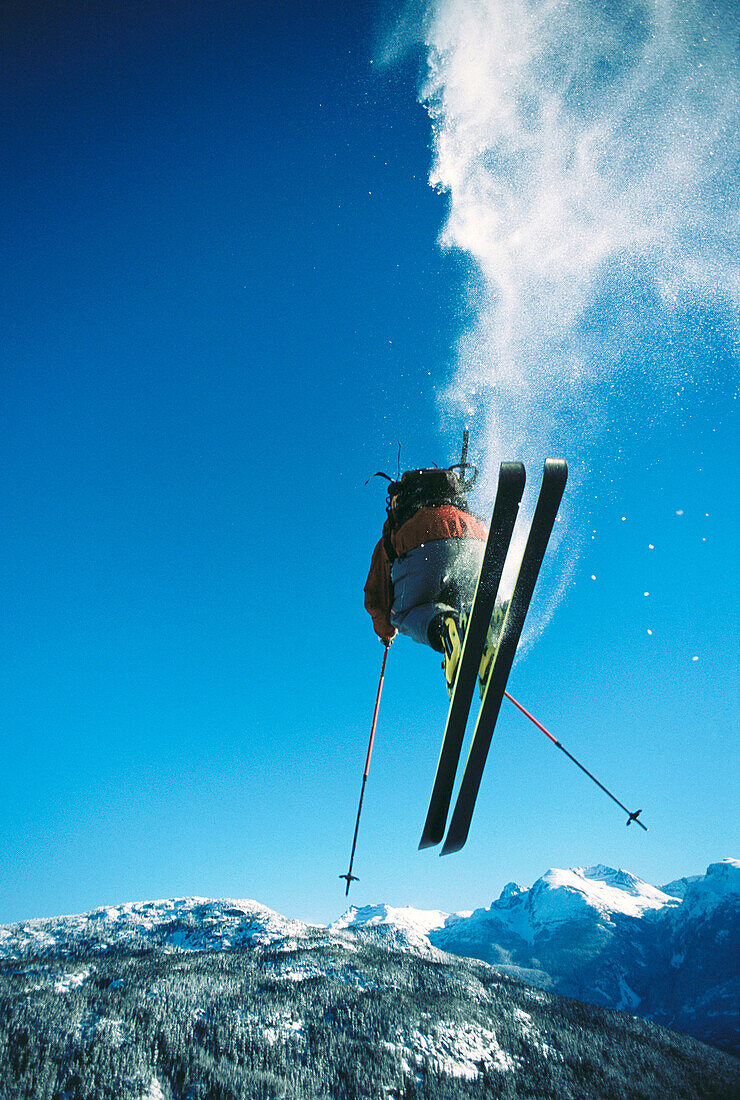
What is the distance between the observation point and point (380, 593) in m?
6.91

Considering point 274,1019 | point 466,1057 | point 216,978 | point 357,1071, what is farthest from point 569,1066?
point 216,978

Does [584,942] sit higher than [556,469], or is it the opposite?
[556,469]

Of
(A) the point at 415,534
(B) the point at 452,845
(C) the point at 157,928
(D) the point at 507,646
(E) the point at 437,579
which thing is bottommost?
(B) the point at 452,845

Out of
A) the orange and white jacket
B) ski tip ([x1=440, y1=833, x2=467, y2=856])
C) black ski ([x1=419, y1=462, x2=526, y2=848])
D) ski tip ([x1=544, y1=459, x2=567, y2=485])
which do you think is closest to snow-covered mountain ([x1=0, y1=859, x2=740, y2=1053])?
ski tip ([x1=440, y1=833, x2=467, y2=856])

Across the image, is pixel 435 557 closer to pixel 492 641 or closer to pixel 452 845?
pixel 492 641

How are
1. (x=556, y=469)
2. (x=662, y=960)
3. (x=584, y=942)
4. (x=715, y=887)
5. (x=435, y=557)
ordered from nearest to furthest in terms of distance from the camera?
1. (x=556, y=469)
2. (x=435, y=557)
3. (x=662, y=960)
4. (x=715, y=887)
5. (x=584, y=942)

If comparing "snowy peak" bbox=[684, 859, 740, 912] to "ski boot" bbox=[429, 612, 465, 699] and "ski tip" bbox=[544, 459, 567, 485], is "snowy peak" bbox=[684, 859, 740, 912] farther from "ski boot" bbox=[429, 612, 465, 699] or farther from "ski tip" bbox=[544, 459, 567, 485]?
"ski tip" bbox=[544, 459, 567, 485]

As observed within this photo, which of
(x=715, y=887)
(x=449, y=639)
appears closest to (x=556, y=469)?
(x=449, y=639)

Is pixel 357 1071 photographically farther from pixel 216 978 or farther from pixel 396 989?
pixel 216 978

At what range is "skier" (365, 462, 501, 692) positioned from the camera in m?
5.63

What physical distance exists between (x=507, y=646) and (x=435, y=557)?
129cm

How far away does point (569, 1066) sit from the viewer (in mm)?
54531

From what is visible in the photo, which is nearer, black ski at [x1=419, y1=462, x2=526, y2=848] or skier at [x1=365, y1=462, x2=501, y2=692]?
black ski at [x1=419, y1=462, x2=526, y2=848]

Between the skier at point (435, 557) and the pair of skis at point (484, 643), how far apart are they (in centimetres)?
27
